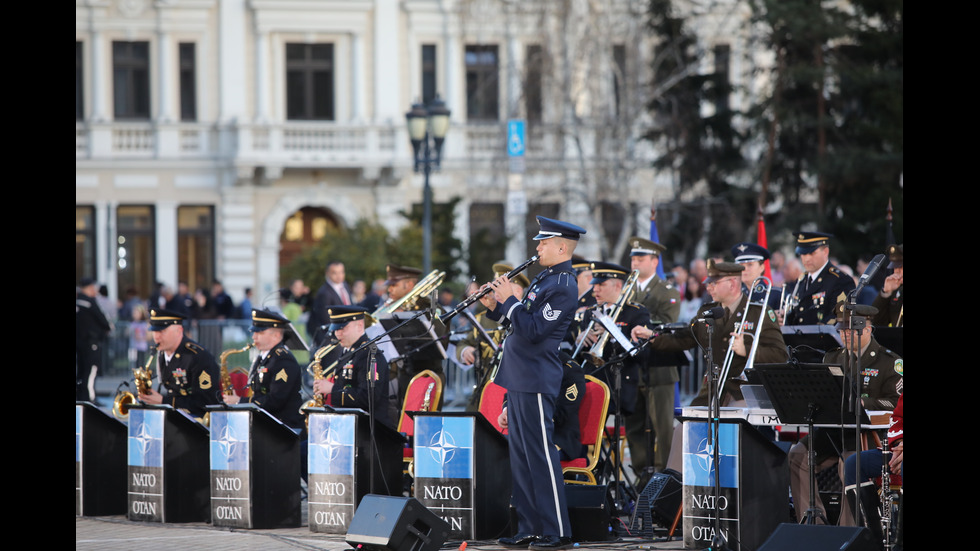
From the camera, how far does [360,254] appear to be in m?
Answer: 25.8

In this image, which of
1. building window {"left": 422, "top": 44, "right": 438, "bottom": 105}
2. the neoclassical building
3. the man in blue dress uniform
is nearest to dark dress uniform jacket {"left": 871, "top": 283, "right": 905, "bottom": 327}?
the man in blue dress uniform

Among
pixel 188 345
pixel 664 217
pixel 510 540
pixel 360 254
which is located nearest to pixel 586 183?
pixel 664 217

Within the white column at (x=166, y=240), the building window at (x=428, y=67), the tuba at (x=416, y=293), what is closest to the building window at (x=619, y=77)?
the building window at (x=428, y=67)

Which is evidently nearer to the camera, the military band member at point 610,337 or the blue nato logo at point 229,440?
the blue nato logo at point 229,440

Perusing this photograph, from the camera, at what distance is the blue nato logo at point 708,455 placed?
8.59 metres

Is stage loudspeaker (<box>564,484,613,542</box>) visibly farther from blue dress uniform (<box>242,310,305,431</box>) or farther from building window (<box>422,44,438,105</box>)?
building window (<box>422,44,438,105</box>)

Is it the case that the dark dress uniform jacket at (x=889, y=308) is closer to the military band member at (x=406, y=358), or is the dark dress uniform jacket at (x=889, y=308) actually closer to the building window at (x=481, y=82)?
the military band member at (x=406, y=358)

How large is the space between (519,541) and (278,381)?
2.88 m

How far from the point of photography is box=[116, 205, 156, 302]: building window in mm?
33062

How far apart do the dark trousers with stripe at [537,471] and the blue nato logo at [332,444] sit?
4.50ft

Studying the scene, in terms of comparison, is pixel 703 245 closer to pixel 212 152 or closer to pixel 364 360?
pixel 212 152

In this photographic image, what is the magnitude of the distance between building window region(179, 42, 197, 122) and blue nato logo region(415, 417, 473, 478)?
25357 millimetres

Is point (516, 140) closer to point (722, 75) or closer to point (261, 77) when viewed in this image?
point (722, 75)

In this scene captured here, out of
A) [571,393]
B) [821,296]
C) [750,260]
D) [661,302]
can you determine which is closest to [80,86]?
[661,302]
